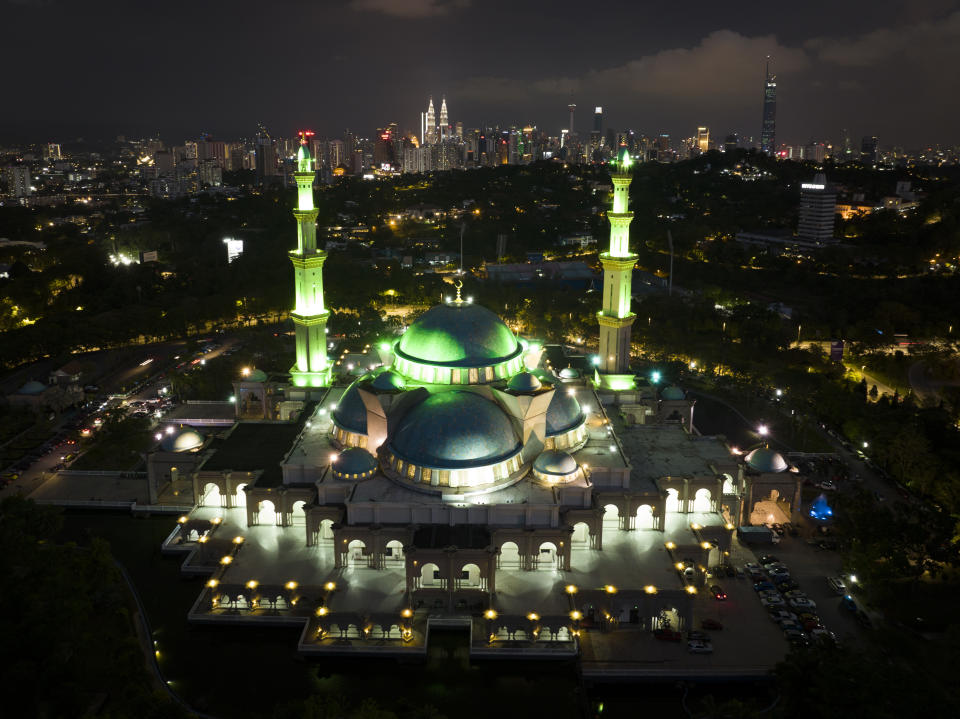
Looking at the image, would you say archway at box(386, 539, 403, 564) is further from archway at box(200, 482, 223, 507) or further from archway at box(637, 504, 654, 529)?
archway at box(637, 504, 654, 529)

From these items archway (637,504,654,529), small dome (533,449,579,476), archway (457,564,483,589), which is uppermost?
small dome (533,449,579,476)

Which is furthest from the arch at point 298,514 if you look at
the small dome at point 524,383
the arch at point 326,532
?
the small dome at point 524,383

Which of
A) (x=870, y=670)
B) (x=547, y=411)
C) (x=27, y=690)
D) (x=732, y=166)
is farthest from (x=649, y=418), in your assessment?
(x=732, y=166)

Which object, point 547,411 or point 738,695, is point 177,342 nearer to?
point 547,411

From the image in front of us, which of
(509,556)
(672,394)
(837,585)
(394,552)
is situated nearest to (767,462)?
(837,585)

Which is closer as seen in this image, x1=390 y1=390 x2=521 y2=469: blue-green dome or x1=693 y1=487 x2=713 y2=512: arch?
x1=390 y1=390 x2=521 y2=469: blue-green dome

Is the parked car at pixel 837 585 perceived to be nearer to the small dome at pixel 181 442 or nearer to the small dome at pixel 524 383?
the small dome at pixel 524 383

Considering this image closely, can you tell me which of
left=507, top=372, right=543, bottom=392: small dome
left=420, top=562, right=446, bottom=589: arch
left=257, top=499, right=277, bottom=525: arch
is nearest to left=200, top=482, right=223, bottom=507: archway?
left=257, top=499, right=277, bottom=525: arch
